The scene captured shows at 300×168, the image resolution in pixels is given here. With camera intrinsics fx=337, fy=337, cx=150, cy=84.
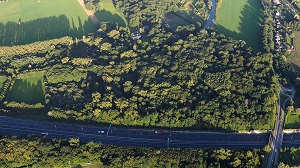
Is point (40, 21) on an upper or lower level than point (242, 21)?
upper

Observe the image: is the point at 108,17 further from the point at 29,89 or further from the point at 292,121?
the point at 292,121

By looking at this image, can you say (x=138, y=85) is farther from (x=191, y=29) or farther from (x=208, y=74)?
(x=191, y=29)

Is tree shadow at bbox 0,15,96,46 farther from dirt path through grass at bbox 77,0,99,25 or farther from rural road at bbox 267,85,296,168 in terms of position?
rural road at bbox 267,85,296,168

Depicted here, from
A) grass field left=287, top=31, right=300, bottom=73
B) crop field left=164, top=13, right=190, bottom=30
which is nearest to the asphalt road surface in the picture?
grass field left=287, top=31, right=300, bottom=73

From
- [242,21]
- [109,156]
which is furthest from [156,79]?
[242,21]

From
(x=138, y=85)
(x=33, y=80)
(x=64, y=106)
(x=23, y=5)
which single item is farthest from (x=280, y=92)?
(x=23, y=5)

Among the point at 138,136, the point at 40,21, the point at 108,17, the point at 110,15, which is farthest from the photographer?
the point at 110,15
